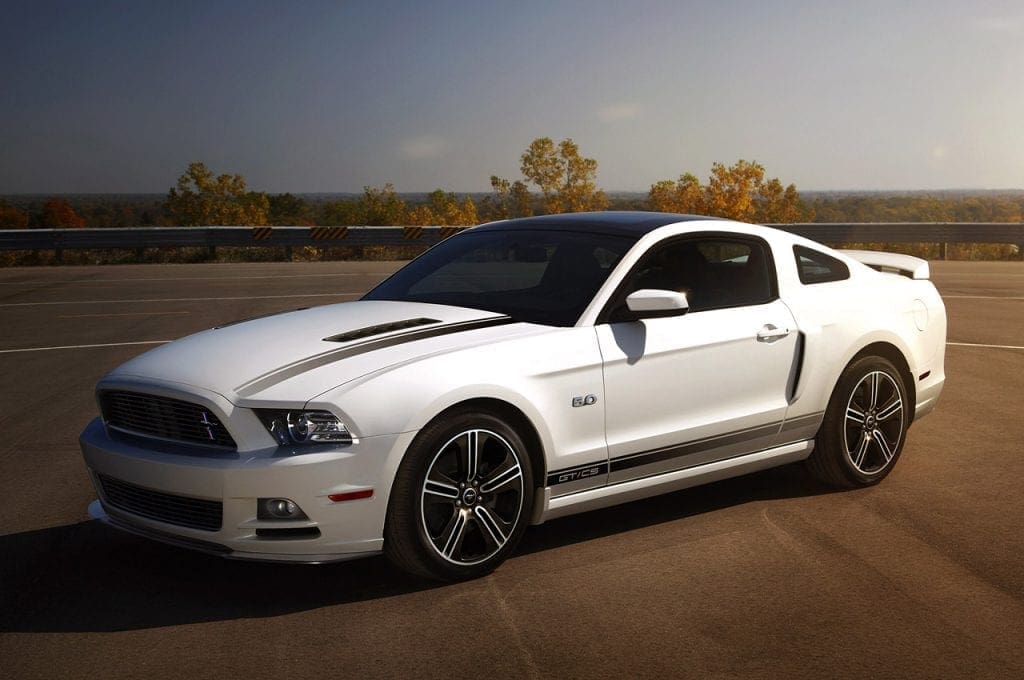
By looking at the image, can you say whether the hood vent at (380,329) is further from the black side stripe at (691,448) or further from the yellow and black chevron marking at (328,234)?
the yellow and black chevron marking at (328,234)

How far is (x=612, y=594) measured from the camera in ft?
15.8

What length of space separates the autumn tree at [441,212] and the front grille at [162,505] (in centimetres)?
15085

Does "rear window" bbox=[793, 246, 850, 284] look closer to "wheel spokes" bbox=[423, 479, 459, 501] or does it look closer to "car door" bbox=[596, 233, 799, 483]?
"car door" bbox=[596, 233, 799, 483]

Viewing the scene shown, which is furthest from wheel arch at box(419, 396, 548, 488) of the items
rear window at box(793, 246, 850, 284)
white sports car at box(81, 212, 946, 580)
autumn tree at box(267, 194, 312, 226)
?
autumn tree at box(267, 194, 312, 226)

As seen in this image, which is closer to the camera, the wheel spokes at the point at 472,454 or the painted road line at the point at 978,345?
the wheel spokes at the point at 472,454

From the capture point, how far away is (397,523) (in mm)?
4742

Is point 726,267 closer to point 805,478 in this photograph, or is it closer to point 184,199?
point 805,478

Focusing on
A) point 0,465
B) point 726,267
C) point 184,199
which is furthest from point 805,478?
point 184,199

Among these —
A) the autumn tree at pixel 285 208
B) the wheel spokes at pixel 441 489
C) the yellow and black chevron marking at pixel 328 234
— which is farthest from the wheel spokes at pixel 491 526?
the autumn tree at pixel 285 208

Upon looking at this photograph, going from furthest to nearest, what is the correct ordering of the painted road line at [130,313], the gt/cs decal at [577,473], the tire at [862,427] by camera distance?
the painted road line at [130,313]
the tire at [862,427]
the gt/cs decal at [577,473]

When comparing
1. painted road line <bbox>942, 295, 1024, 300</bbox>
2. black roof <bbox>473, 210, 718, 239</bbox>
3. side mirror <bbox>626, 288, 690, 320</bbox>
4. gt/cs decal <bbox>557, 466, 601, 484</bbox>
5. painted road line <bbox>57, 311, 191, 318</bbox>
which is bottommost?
painted road line <bbox>942, 295, 1024, 300</bbox>

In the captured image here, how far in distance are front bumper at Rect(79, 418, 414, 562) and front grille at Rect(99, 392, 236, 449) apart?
10 cm

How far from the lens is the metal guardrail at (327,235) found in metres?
31.4

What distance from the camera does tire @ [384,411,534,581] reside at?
476 cm
